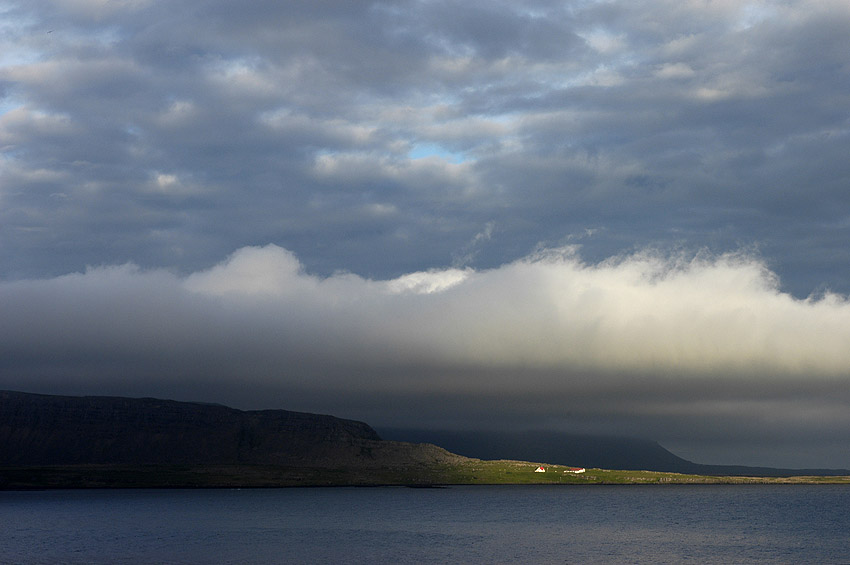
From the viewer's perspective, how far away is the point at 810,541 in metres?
180

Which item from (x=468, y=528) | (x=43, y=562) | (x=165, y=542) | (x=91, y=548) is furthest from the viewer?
(x=468, y=528)

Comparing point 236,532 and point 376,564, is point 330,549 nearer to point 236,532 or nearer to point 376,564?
point 376,564

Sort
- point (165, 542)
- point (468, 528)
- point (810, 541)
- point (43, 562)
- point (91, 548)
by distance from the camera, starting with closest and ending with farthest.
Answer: point (43, 562) < point (91, 548) < point (165, 542) < point (810, 541) < point (468, 528)

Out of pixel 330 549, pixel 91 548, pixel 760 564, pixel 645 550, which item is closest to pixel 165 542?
pixel 91 548

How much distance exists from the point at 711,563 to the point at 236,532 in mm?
100926

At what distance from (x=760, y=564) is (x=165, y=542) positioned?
105471mm

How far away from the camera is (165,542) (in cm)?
16550

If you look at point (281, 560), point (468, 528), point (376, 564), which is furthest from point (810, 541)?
point (281, 560)

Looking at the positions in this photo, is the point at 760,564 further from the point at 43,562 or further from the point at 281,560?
the point at 43,562

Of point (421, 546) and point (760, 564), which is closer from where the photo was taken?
point (760, 564)

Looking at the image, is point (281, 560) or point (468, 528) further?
point (468, 528)

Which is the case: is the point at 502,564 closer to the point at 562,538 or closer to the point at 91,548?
the point at 562,538

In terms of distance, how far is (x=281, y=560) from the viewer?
137750 mm

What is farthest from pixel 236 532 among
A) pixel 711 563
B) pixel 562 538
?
pixel 711 563
